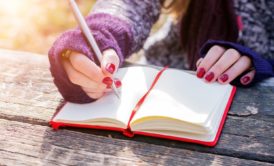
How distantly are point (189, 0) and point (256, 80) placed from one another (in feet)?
1.48

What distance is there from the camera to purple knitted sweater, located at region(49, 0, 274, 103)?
102 cm

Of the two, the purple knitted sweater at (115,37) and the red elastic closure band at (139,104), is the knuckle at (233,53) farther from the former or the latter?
the red elastic closure band at (139,104)

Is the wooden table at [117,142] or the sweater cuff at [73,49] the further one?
the sweater cuff at [73,49]

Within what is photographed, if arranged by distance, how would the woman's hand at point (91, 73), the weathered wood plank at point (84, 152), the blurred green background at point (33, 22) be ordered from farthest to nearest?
the blurred green background at point (33, 22) → the woman's hand at point (91, 73) → the weathered wood plank at point (84, 152)

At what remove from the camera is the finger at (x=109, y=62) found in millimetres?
994

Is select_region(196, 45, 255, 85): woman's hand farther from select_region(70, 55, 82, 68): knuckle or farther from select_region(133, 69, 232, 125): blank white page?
select_region(70, 55, 82, 68): knuckle

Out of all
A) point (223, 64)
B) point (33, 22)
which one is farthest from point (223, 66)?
point (33, 22)

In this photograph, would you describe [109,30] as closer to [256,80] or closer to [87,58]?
[87,58]

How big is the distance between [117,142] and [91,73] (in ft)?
0.54

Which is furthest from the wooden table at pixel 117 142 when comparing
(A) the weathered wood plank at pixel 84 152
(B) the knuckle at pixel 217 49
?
(B) the knuckle at pixel 217 49

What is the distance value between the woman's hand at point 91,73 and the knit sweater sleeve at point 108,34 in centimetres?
1

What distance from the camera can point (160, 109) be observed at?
0.92 metres

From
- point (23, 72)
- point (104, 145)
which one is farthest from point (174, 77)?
point (23, 72)

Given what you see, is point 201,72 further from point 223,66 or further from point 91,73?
point 91,73
